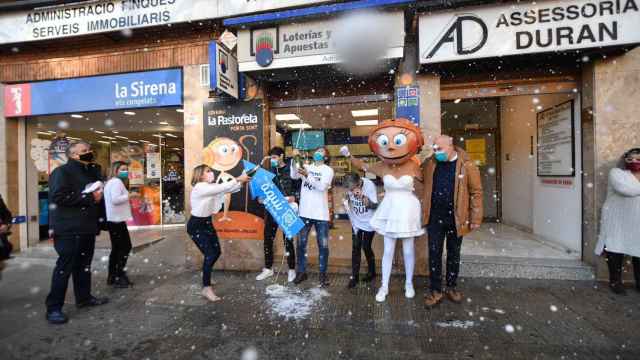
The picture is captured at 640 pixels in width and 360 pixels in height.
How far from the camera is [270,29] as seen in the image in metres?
5.19

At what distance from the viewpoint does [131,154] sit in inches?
388

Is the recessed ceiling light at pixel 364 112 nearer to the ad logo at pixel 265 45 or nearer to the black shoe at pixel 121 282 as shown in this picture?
the ad logo at pixel 265 45

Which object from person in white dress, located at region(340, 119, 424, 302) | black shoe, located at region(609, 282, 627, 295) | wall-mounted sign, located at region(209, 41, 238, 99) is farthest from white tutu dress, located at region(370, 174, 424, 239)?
wall-mounted sign, located at region(209, 41, 238, 99)

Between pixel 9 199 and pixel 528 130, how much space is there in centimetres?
1128

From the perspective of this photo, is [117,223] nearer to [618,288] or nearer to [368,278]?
[368,278]

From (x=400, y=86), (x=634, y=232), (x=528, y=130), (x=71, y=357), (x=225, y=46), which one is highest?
(x=225, y=46)

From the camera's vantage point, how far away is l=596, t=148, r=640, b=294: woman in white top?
4160 millimetres

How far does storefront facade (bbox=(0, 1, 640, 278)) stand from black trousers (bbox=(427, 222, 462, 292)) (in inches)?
38.5

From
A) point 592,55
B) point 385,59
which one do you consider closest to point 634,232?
point 592,55

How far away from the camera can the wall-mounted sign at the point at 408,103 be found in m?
5.15

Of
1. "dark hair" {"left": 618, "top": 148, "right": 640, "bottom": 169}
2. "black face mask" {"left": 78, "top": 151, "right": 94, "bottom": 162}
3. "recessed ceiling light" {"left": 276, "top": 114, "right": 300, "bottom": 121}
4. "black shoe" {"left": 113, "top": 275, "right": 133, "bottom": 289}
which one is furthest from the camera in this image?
"recessed ceiling light" {"left": 276, "top": 114, "right": 300, "bottom": 121}

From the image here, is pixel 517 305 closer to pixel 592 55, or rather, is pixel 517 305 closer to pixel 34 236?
pixel 592 55

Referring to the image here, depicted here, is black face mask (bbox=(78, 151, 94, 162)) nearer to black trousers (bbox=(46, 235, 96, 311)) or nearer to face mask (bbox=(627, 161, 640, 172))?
black trousers (bbox=(46, 235, 96, 311))

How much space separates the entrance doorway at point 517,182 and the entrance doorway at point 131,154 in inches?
284
